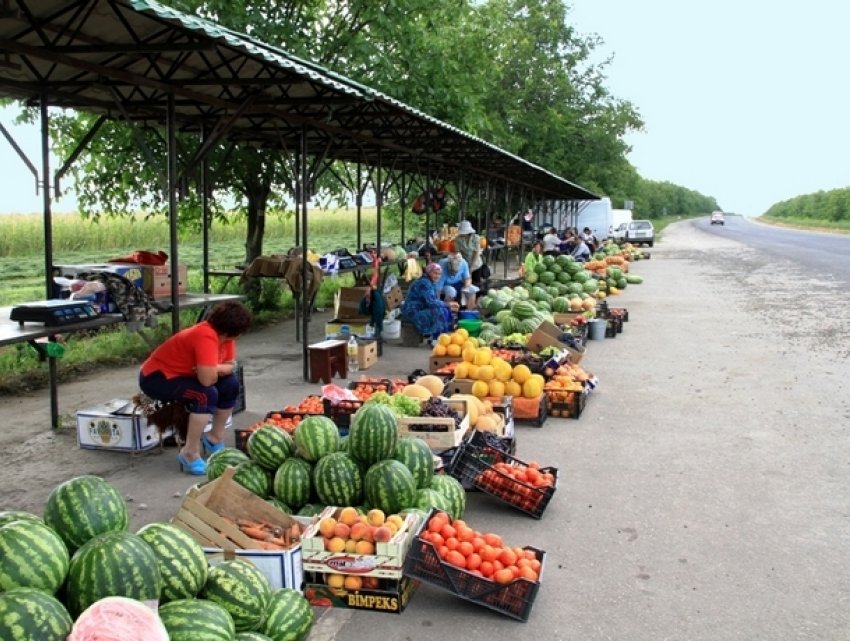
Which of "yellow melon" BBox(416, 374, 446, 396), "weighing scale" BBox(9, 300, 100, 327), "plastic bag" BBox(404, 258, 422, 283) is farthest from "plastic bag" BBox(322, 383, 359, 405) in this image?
"plastic bag" BBox(404, 258, 422, 283)

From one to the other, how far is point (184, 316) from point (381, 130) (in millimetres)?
4799

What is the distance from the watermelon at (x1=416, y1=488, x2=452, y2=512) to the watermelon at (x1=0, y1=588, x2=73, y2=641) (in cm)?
248

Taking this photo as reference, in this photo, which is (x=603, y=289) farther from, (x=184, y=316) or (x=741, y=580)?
(x=741, y=580)

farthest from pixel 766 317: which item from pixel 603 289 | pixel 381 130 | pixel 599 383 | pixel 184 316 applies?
pixel 184 316

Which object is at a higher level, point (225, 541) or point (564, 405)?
point (225, 541)

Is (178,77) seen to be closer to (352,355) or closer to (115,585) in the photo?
(352,355)

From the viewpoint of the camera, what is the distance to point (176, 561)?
3162mm

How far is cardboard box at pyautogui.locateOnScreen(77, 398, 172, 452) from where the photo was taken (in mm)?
6648

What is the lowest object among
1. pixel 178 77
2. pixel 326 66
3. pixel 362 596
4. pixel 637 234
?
pixel 362 596

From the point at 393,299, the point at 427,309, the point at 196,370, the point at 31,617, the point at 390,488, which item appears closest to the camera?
the point at 31,617

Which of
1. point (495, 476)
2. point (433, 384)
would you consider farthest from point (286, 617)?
point (433, 384)

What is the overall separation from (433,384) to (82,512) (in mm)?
4689

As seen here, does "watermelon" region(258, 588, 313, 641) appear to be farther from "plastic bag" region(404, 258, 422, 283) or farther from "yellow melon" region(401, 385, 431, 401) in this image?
"plastic bag" region(404, 258, 422, 283)

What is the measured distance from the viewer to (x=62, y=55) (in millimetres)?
6016
